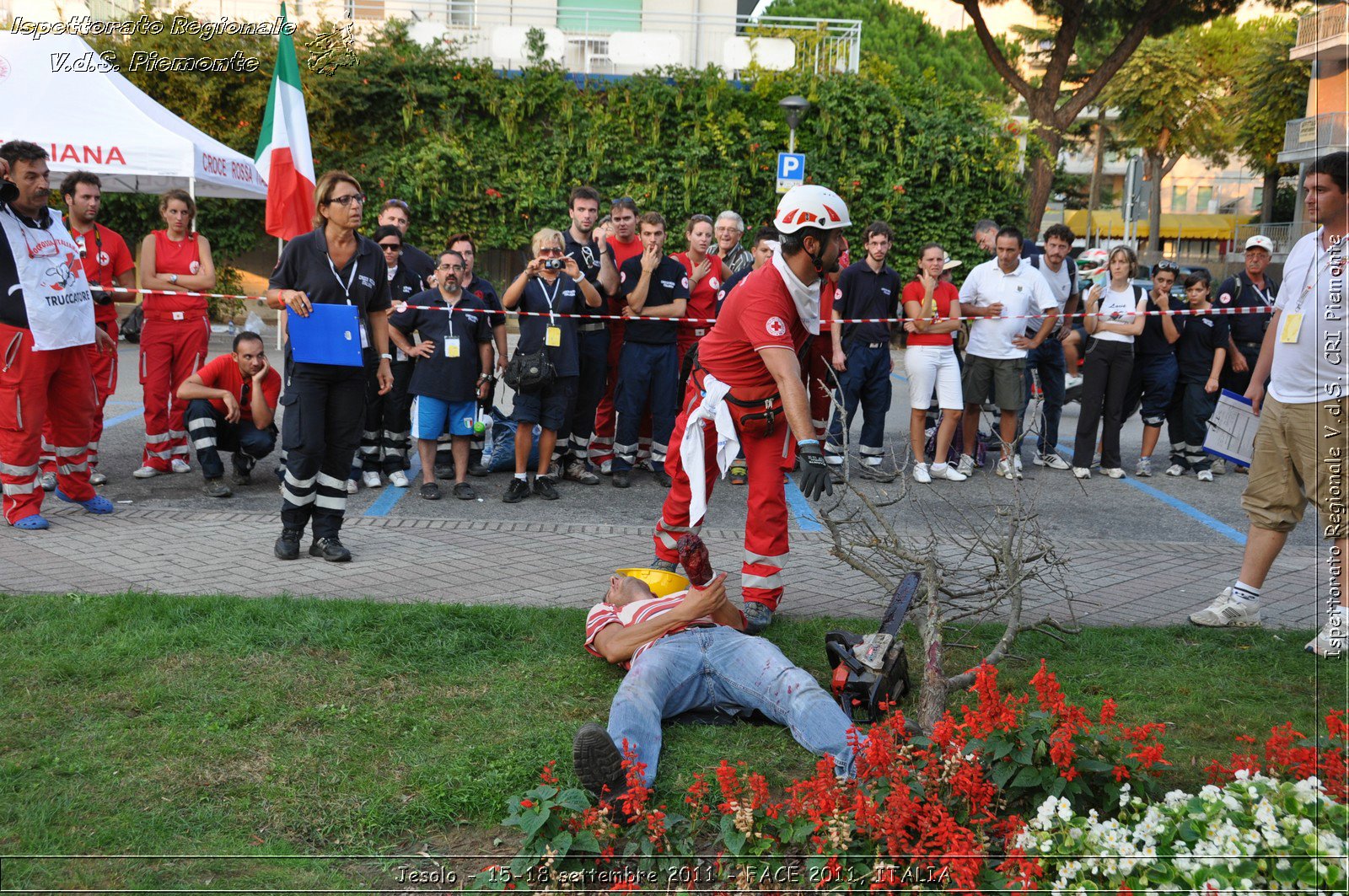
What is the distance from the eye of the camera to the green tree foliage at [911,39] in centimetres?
3838

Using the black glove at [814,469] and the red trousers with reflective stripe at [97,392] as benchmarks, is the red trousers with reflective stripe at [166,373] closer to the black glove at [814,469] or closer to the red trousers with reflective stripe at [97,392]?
the red trousers with reflective stripe at [97,392]

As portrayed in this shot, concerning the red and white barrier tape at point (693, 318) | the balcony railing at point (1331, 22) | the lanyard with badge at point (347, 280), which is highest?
the balcony railing at point (1331, 22)

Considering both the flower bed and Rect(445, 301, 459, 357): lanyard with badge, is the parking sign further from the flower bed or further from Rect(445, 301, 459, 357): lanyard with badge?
the flower bed

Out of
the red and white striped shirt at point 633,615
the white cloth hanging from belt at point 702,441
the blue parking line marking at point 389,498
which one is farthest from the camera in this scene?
the blue parking line marking at point 389,498

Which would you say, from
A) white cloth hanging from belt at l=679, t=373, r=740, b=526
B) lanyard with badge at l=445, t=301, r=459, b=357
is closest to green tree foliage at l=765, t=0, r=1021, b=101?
lanyard with badge at l=445, t=301, r=459, b=357

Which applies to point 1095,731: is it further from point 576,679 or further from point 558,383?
point 558,383

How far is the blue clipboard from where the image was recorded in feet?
20.6

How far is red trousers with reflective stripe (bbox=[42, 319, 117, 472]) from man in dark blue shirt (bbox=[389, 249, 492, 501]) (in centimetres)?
223

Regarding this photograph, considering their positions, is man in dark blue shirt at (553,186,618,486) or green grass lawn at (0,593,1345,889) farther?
man in dark blue shirt at (553,186,618,486)

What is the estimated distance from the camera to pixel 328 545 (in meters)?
6.62

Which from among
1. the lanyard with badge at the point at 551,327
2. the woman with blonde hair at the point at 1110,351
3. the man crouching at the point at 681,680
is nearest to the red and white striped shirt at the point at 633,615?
the man crouching at the point at 681,680

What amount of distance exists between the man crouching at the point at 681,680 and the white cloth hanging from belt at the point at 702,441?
0.77m

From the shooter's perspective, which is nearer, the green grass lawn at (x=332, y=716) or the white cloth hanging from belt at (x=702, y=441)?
the green grass lawn at (x=332, y=716)

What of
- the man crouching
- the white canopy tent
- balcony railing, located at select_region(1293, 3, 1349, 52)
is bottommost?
the man crouching
